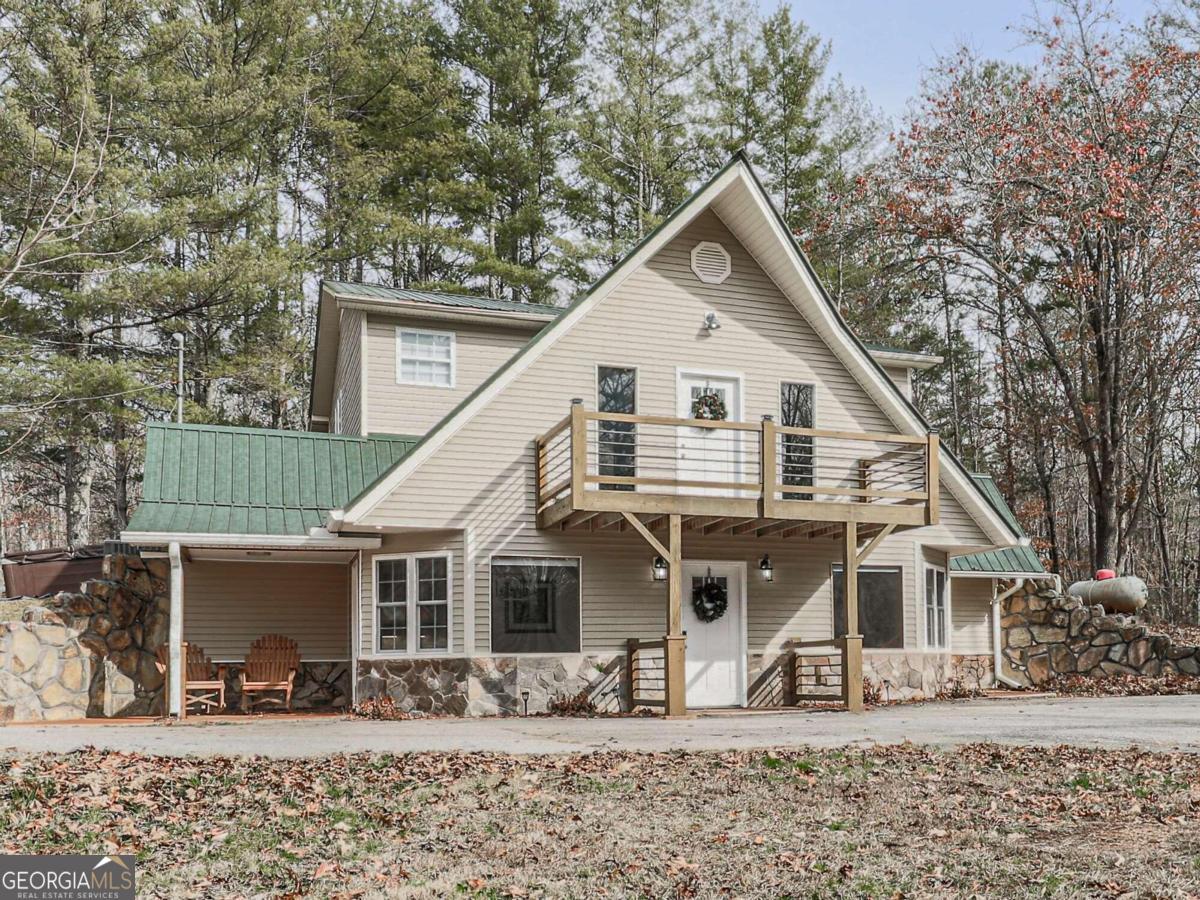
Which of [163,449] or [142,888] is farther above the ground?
[163,449]

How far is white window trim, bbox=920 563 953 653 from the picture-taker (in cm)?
1758

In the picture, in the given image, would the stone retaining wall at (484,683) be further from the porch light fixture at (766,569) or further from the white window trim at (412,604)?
the porch light fixture at (766,569)

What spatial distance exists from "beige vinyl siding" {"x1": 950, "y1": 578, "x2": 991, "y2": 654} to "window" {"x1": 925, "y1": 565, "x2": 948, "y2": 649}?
1456 mm

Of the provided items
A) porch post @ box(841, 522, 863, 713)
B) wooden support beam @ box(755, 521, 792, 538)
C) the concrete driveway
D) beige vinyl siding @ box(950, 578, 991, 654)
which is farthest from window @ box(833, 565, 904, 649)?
beige vinyl siding @ box(950, 578, 991, 654)

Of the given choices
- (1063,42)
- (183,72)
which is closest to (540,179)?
(183,72)

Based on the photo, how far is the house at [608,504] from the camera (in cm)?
1499

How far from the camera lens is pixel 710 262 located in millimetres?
16891

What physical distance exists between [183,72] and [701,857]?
24.6m

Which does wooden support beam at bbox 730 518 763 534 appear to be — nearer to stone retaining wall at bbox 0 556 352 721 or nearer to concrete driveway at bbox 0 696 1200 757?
concrete driveway at bbox 0 696 1200 757

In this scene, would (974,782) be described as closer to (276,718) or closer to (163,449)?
(276,718)

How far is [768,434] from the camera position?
14.7 m

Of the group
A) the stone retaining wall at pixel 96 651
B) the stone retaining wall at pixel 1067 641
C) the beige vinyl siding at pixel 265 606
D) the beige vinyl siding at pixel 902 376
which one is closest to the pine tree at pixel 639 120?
the beige vinyl siding at pixel 902 376

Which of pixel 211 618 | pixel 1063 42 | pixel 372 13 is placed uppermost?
pixel 372 13

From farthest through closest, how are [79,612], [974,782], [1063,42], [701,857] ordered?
[1063,42]
[79,612]
[974,782]
[701,857]
